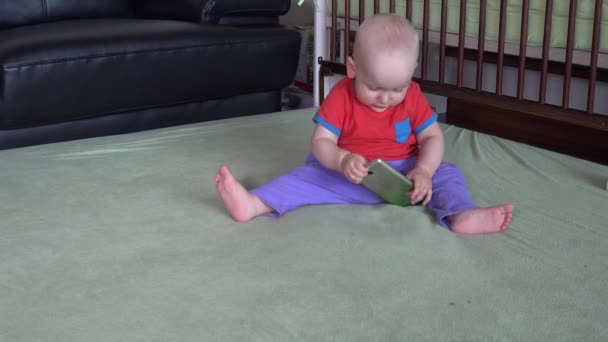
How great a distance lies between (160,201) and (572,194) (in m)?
0.74

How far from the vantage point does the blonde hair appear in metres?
1.12

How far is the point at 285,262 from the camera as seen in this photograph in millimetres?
1008

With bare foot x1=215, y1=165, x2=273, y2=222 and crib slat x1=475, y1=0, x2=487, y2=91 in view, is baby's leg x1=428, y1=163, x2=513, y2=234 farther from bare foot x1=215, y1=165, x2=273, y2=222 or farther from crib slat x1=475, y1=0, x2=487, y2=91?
crib slat x1=475, y1=0, x2=487, y2=91

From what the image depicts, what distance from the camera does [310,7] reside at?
308 cm

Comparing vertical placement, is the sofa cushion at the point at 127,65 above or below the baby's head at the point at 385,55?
below

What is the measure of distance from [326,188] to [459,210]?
0.79ft

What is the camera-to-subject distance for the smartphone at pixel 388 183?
1.12 metres

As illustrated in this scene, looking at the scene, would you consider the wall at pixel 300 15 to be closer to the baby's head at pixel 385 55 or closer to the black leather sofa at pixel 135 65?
the black leather sofa at pixel 135 65

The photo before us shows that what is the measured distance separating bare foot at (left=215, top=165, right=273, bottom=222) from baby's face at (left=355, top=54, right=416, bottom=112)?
0.26 m

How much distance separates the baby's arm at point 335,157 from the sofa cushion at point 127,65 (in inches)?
28.9

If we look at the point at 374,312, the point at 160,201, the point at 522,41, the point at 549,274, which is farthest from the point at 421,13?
the point at 374,312

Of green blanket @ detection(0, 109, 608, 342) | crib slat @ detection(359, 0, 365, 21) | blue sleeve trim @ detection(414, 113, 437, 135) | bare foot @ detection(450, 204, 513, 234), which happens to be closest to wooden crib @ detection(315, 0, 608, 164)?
crib slat @ detection(359, 0, 365, 21)

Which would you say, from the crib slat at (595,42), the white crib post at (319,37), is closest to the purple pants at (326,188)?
the crib slat at (595,42)

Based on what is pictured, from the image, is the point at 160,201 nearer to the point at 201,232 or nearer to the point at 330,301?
the point at 201,232
